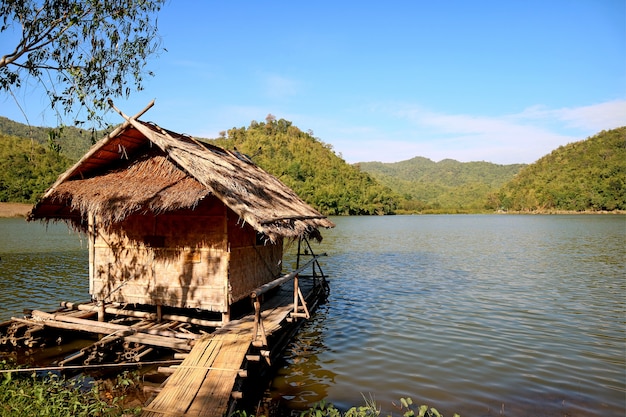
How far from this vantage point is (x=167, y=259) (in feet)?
28.7

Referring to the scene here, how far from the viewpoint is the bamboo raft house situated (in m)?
7.89

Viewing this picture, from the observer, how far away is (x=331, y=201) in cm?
8775

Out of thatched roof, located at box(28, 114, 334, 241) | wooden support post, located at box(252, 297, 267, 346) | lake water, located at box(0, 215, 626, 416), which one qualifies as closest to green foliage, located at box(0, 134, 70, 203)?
lake water, located at box(0, 215, 626, 416)

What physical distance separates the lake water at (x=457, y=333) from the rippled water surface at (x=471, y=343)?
0.12 ft

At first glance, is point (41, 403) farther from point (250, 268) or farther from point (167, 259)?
point (250, 268)

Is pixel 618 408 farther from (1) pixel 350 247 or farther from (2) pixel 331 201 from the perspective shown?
(2) pixel 331 201

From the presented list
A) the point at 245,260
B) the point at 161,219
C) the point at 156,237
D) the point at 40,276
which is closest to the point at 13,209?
the point at 40,276

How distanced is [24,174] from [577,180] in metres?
110

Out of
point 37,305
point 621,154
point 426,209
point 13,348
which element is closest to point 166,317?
point 13,348

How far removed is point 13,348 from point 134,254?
307 cm

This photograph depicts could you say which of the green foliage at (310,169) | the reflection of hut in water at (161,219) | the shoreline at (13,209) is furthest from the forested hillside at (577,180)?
the shoreline at (13,209)

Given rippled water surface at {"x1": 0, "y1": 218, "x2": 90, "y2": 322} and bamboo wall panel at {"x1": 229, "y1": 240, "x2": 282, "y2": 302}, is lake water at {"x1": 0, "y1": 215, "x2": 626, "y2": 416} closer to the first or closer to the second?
rippled water surface at {"x1": 0, "y1": 218, "x2": 90, "y2": 322}

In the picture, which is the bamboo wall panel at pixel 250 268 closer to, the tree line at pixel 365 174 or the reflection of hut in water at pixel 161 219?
the reflection of hut in water at pixel 161 219

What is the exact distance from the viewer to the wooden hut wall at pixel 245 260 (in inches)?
337
